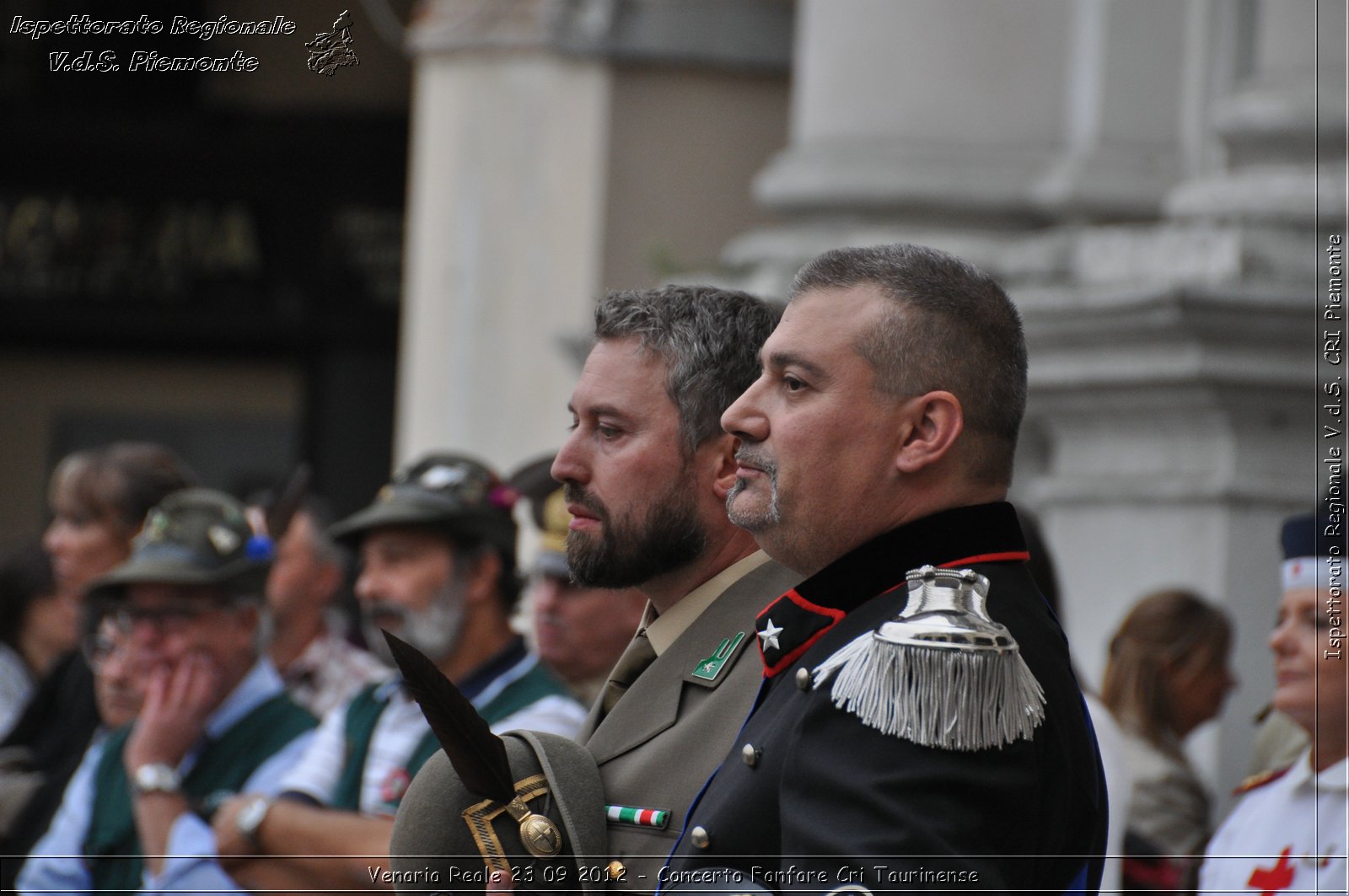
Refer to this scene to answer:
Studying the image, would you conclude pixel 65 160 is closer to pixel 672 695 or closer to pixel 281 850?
pixel 281 850

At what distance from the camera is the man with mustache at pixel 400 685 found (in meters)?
4.19

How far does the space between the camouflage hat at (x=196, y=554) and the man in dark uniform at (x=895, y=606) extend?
265 centimetres

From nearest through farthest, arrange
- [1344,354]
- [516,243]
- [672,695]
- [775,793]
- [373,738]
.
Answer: [775,793] < [672,695] < [373,738] < [1344,354] < [516,243]

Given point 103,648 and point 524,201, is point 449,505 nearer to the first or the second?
point 103,648

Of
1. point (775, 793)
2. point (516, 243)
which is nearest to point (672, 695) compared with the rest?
point (775, 793)

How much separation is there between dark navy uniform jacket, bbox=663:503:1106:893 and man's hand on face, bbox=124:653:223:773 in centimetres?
246

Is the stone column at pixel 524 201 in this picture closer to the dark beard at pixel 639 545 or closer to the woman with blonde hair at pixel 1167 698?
the woman with blonde hair at pixel 1167 698

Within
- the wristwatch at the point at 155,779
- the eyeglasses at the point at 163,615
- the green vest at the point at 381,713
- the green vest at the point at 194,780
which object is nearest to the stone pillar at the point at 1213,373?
the green vest at the point at 381,713

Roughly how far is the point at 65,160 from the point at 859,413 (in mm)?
11150

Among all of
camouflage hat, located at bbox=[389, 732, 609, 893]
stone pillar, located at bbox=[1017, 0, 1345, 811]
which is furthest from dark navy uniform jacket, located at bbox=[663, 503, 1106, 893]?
stone pillar, located at bbox=[1017, 0, 1345, 811]

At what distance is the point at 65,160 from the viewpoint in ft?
41.7

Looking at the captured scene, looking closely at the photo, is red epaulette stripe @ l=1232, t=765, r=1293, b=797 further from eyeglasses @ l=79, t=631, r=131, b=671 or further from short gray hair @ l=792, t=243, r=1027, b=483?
eyeglasses @ l=79, t=631, r=131, b=671

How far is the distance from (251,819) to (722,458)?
1712 millimetres

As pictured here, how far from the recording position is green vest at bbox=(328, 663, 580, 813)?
4375mm
